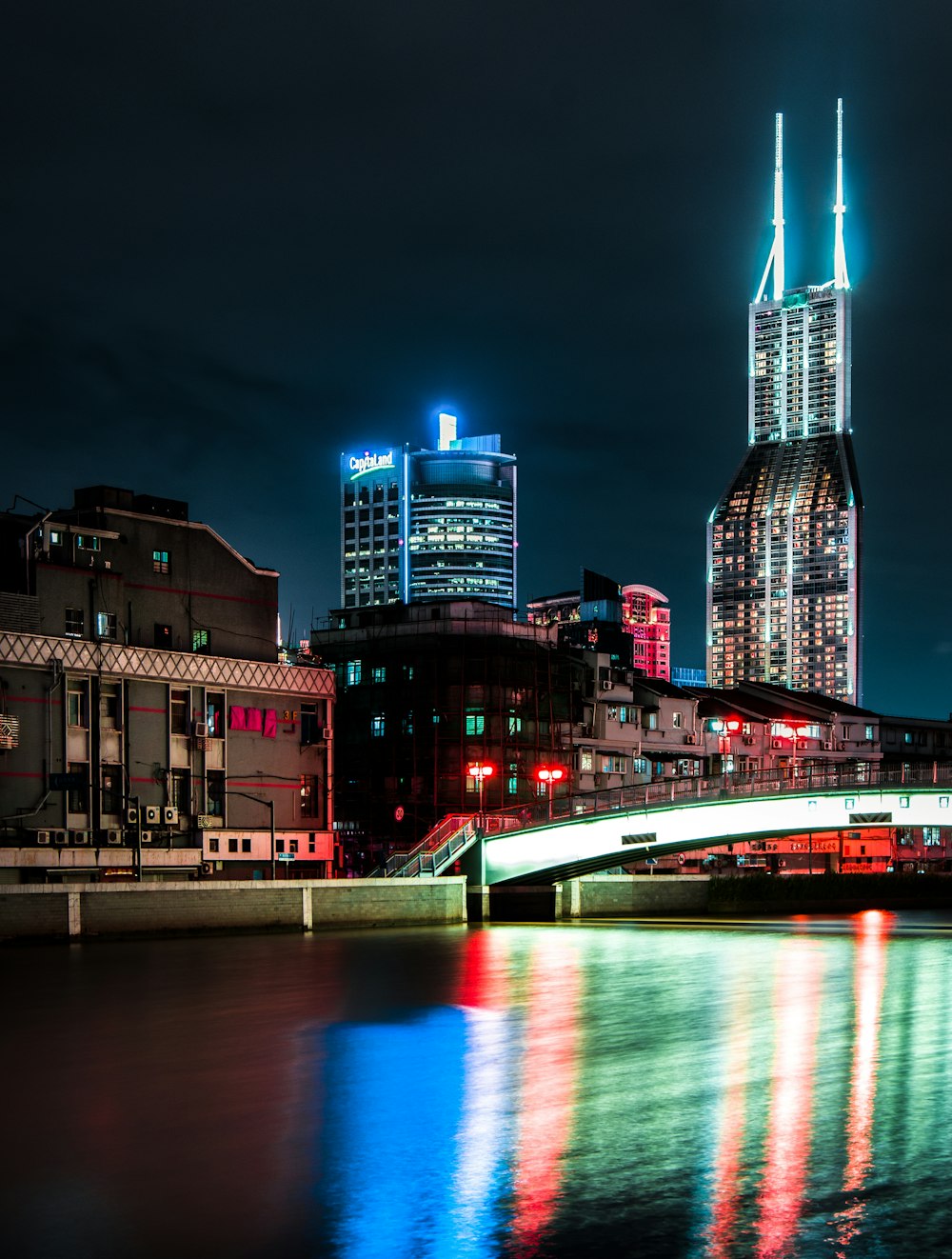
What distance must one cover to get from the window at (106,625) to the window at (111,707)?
2.29m

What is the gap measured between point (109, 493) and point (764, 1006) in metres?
38.9

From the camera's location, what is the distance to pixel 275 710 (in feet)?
217

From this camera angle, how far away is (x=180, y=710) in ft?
204

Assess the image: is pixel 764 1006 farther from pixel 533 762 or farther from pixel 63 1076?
pixel 533 762

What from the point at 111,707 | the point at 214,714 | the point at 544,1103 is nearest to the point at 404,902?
the point at 214,714

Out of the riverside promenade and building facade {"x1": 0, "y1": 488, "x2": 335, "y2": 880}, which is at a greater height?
building facade {"x1": 0, "y1": 488, "x2": 335, "y2": 880}

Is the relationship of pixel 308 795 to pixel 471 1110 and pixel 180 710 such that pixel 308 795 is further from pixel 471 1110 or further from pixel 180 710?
pixel 471 1110

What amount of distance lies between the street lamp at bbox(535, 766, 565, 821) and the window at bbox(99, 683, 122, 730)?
27813 millimetres

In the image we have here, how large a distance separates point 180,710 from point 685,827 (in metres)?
20.4

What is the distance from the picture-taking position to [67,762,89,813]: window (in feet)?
188

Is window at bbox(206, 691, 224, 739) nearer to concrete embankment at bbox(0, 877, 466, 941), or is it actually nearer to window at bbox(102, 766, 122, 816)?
window at bbox(102, 766, 122, 816)

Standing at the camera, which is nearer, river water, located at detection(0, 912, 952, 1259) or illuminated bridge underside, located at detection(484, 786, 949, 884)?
river water, located at detection(0, 912, 952, 1259)

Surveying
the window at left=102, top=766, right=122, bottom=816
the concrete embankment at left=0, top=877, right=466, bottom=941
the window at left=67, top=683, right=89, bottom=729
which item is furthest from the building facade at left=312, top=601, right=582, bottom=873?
the window at left=67, top=683, right=89, bottom=729

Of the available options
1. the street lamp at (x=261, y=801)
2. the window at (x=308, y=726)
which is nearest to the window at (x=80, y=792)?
the street lamp at (x=261, y=801)
